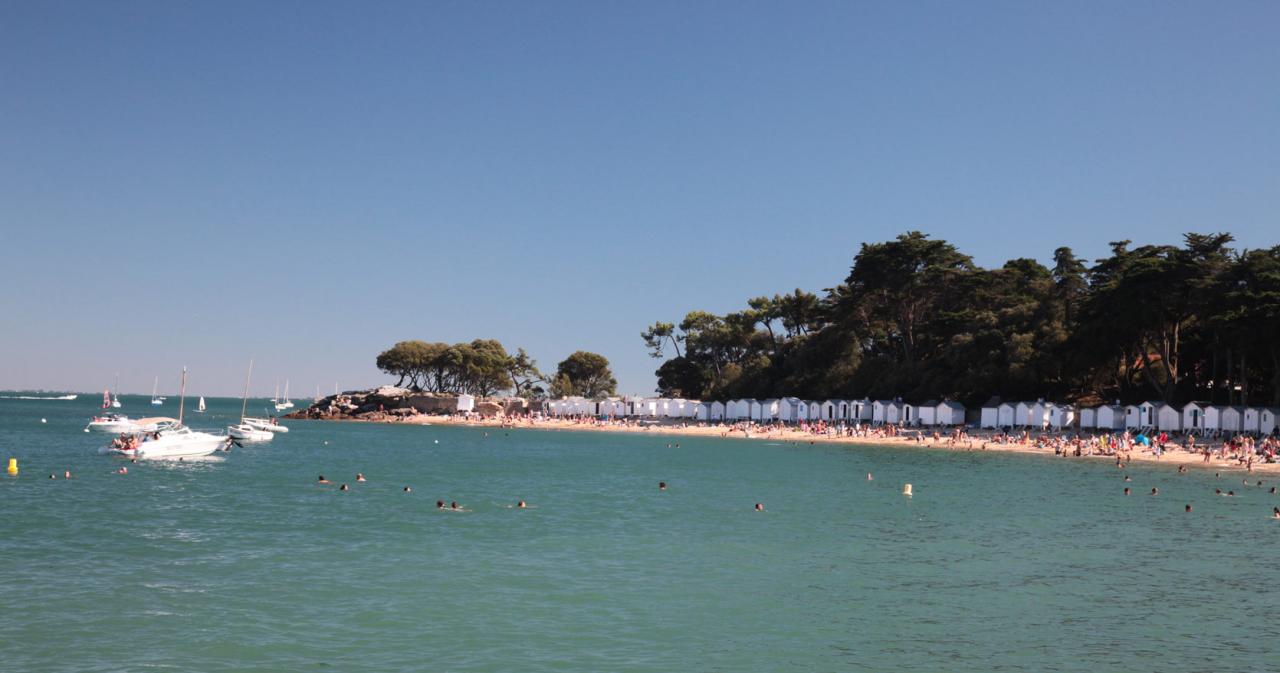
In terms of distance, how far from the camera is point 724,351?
116562 millimetres

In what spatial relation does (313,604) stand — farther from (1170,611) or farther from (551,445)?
(551,445)

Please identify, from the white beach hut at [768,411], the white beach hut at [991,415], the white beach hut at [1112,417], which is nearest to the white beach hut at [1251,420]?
the white beach hut at [1112,417]

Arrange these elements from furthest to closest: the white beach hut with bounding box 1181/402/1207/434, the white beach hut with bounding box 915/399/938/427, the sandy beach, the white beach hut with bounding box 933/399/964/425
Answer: the white beach hut with bounding box 915/399/938/427
the white beach hut with bounding box 933/399/964/425
the white beach hut with bounding box 1181/402/1207/434
the sandy beach

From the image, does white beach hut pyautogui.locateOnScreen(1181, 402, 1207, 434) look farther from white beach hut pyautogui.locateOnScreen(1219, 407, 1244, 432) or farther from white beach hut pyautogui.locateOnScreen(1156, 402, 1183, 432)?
white beach hut pyautogui.locateOnScreen(1219, 407, 1244, 432)

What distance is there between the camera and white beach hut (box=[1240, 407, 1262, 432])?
58.6 meters

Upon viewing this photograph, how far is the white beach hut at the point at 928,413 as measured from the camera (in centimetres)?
7625

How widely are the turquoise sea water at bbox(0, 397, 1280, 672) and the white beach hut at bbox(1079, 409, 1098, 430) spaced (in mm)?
25978

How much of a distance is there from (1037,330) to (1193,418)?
549 inches

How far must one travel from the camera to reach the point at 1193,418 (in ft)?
204

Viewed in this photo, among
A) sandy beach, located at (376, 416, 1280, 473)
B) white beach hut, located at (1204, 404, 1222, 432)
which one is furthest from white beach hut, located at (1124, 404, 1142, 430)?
white beach hut, located at (1204, 404, 1222, 432)

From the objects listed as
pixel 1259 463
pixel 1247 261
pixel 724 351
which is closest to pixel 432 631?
pixel 1259 463

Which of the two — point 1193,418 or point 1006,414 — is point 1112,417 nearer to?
point 1193,418

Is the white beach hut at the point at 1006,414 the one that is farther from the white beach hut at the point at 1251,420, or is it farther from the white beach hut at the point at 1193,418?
the white beach hut at the point at 1251,420

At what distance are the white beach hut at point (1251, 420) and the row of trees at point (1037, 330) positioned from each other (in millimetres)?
2829
